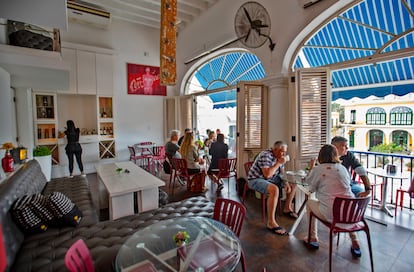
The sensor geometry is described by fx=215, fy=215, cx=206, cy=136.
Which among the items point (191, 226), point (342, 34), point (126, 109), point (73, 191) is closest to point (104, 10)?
point (126, 109)

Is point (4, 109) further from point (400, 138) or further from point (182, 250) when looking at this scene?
point (400, 138)

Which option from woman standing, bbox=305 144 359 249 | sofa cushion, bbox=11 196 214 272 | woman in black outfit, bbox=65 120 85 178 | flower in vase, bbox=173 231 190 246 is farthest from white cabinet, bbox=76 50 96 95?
woman standing, bbox=305 144 359 249

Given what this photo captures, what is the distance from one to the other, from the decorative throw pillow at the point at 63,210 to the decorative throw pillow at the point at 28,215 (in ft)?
0.27

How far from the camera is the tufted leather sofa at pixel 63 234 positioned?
1675mm

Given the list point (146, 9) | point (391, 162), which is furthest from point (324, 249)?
point (146, 9)

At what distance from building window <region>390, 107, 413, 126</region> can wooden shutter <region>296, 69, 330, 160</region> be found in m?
2.22

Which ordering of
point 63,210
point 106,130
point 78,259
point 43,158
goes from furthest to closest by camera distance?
point 106,130, point 43,158, point 63,210, point 78,259

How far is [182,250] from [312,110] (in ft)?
9.86

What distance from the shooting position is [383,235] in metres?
2.77

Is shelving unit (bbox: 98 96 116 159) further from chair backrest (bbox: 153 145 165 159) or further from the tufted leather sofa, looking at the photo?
the tufted leather sofa

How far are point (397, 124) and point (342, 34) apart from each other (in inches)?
99.8

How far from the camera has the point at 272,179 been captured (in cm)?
332

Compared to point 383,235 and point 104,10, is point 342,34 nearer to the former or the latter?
point 383,235

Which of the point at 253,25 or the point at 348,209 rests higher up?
the point at 253,25
